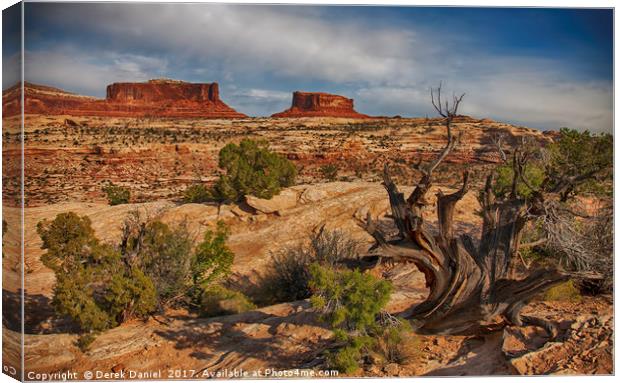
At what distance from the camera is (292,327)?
733 cm

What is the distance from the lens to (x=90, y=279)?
24.2 feet

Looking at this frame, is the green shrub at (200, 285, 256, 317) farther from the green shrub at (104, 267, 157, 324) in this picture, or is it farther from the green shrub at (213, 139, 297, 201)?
the green shrub at (213, 139, 297, 201)

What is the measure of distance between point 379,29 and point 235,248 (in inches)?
242

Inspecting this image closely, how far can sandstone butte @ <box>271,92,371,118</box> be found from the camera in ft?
132

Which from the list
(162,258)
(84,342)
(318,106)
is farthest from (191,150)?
(84,342)

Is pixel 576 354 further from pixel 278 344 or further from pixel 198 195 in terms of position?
pixel 198 195

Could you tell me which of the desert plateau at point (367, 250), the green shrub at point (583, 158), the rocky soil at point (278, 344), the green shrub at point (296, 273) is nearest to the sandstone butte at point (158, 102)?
the desert plateau at point (367, 250)

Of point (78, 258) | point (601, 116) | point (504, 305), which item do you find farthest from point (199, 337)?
point (601, 116)

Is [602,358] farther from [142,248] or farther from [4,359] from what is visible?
[4,359]

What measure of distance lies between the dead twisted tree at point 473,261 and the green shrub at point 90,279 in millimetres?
3438

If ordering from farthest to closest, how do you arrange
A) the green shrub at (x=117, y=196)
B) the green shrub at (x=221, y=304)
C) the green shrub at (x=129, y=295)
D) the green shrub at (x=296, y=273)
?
the green shrub at (x=117, y=196) < the green shrub at (x=296, y=273) < the green shrub at (x=221, y=304) < the green shrub at (x=129, y=295)

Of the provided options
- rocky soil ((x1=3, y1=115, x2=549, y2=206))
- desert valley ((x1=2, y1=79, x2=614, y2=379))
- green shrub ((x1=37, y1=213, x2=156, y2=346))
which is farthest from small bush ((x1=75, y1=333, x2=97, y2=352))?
rocky soil ((x1=3, y1=115, x2=549, y2=206))

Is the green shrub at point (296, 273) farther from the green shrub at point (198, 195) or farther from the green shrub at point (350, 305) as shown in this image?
the green shrub at point (198, 195)

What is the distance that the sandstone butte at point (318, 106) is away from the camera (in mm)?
40150
